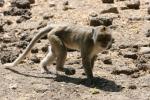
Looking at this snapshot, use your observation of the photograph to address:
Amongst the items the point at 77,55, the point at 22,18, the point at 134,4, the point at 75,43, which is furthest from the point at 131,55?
the point at 22,18

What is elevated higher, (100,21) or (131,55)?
(100,21)

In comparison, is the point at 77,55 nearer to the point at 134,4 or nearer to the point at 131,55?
the point at 131,55

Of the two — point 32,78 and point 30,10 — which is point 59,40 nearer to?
point 32,78

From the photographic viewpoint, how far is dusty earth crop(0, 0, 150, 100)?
39.8 ft

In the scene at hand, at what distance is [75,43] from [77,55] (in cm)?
193

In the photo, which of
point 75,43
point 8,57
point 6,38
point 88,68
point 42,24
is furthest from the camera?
point 42,24

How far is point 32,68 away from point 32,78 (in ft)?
2.74

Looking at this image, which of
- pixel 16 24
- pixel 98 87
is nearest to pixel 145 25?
pixel 16 24

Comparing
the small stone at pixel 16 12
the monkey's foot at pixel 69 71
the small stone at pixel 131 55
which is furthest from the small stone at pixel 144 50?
the small stone at pixel 16 12

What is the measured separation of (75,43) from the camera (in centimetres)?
1280

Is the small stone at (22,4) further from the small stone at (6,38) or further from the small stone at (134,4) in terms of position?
the small stone at (134,4)

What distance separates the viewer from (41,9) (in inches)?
751

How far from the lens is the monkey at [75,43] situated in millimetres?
12117

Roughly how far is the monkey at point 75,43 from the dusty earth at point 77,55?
268 millimetres
